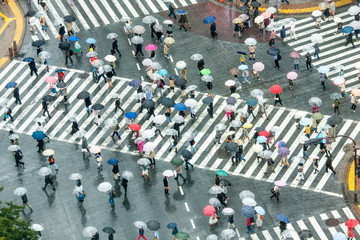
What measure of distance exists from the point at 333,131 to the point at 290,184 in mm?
6555

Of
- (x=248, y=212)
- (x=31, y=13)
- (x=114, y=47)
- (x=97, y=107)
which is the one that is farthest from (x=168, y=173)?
(x=31, y=13)

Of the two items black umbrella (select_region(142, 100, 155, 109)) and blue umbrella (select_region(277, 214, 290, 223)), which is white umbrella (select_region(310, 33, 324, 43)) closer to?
black umbrella (select_region(142, 100, 155, 109))

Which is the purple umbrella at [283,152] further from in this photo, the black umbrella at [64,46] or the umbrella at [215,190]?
the black umbrella at [64,46]

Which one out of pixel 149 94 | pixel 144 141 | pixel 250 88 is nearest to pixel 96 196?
pixel 144 141

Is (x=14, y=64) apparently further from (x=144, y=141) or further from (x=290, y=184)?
(x=290, y=184)

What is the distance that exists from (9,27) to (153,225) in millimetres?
31985

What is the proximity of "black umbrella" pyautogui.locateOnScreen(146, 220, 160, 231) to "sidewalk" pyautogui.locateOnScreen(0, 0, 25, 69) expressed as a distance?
2634 centimetres

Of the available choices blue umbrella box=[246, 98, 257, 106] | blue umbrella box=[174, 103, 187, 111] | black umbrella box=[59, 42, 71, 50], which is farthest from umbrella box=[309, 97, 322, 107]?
black umbrella box=[59, 42, 71, 50]

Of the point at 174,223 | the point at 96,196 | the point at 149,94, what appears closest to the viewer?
the point at 174,223

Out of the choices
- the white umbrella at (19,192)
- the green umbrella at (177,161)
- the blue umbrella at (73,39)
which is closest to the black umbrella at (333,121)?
the green umbrella at (177,161)

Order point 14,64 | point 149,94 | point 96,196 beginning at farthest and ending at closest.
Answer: point 14,64, point 149,94, point 96,196

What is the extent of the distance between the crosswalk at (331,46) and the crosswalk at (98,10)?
11.3 m

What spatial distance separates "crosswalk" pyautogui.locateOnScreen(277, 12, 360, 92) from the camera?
285 feet

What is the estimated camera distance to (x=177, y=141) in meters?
80.4
